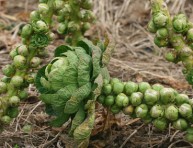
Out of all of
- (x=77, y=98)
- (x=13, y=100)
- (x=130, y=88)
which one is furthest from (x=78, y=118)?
(x=13, y=100)

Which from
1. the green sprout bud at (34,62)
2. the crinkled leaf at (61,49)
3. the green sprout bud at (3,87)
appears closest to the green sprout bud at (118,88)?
the crinkled leaf at (61,49)

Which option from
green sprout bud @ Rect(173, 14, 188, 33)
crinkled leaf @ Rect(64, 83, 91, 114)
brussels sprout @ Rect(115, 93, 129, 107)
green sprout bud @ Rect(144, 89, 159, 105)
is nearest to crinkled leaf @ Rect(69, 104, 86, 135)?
crinkled leaf @ Rect(64, 83, 91, 114)

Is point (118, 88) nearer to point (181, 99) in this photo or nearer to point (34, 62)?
point (181, 99)

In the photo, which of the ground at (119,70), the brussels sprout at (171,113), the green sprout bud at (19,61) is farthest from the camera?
the ground at (119,70)

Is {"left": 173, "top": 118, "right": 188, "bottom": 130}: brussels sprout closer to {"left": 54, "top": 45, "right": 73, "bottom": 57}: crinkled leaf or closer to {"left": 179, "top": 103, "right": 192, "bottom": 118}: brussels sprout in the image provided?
{"left": 179, "top": 103, "right": 192, "bottom": 118}: brussels sprout

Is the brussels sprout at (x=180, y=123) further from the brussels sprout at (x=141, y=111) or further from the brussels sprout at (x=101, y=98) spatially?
the brussels sprout at (x=101, y=98)

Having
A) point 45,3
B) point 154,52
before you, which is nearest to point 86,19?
point 45,3
